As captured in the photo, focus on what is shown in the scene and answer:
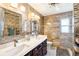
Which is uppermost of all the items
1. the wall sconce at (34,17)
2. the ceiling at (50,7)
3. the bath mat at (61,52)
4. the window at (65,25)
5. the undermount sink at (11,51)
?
the ceiling at (50,7)

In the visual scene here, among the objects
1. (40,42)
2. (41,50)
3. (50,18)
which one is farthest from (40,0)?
(41,50)

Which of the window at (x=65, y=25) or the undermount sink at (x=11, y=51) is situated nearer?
the undermount sink at (x=11, y=51)

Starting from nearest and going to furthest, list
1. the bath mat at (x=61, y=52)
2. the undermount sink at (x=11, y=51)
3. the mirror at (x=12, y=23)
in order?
the undermount sink at (x=11, y=51) < the mirror at (x=12, y=23) < the bath mat at (x=61, y=52)

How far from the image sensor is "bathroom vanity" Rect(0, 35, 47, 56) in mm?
1701

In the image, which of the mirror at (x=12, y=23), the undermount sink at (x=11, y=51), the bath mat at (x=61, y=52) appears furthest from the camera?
the bath mat at (x=61, y=52)

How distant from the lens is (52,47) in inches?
76.7

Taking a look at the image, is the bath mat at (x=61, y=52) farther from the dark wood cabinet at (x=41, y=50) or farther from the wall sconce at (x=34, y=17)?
the wall sconce at (x=34, y=17)

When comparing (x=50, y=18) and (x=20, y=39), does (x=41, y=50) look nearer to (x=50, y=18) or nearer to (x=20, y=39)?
(x=20, y=39)

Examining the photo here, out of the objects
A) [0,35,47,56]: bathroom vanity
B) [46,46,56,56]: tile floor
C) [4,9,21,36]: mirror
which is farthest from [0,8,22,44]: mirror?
[46,46,56,56]: tile floor

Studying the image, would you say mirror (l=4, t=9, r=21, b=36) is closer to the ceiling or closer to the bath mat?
the ceiling

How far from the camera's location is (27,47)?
1819 mm

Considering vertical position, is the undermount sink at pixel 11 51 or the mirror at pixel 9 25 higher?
the mirror at pixel 9 25

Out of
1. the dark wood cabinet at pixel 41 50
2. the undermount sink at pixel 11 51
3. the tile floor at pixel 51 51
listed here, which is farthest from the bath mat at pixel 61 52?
the undermount sink at pixel 11 51

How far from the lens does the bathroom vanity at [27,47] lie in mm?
1701
